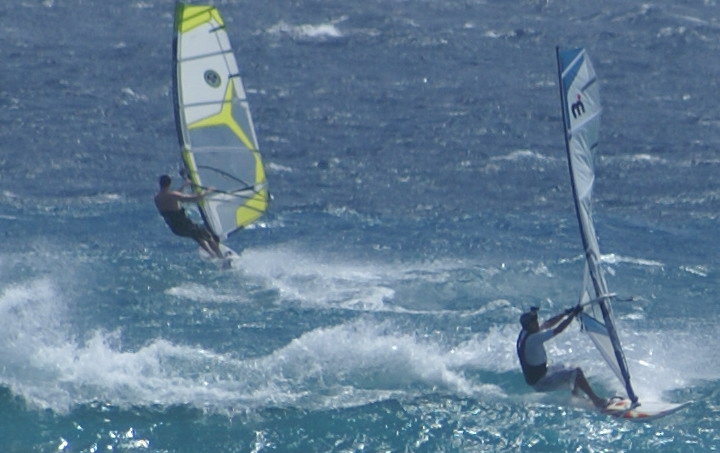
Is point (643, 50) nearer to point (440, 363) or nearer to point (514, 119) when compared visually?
point (514, 119)

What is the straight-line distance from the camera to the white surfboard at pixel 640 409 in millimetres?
16125

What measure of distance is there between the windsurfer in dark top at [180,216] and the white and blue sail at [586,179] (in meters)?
6.77

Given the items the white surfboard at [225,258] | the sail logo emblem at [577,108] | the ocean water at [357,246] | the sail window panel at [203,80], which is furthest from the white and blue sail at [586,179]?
the sail window panel at [203,80]

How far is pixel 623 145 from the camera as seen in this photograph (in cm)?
3009

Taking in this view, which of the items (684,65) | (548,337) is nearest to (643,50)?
(684,65)

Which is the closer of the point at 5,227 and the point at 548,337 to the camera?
the point at 548,337

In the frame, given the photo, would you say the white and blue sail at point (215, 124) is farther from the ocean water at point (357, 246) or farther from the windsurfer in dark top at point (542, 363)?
the windsurfer in dark top at point (542, 363)

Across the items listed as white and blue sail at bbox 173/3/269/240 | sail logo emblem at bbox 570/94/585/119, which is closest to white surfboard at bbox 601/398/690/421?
sail logo emblem at bbox 570/94/585/119

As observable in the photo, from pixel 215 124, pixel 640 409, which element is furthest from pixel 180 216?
pixel 640 409

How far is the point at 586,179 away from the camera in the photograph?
1648 cm

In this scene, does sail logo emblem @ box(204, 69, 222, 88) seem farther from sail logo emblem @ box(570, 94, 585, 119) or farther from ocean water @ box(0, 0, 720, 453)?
sail logo emblem @ box(570, 94, 585, 119)

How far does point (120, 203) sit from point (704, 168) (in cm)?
1168

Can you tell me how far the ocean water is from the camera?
1653cm

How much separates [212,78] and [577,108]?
7.00m
